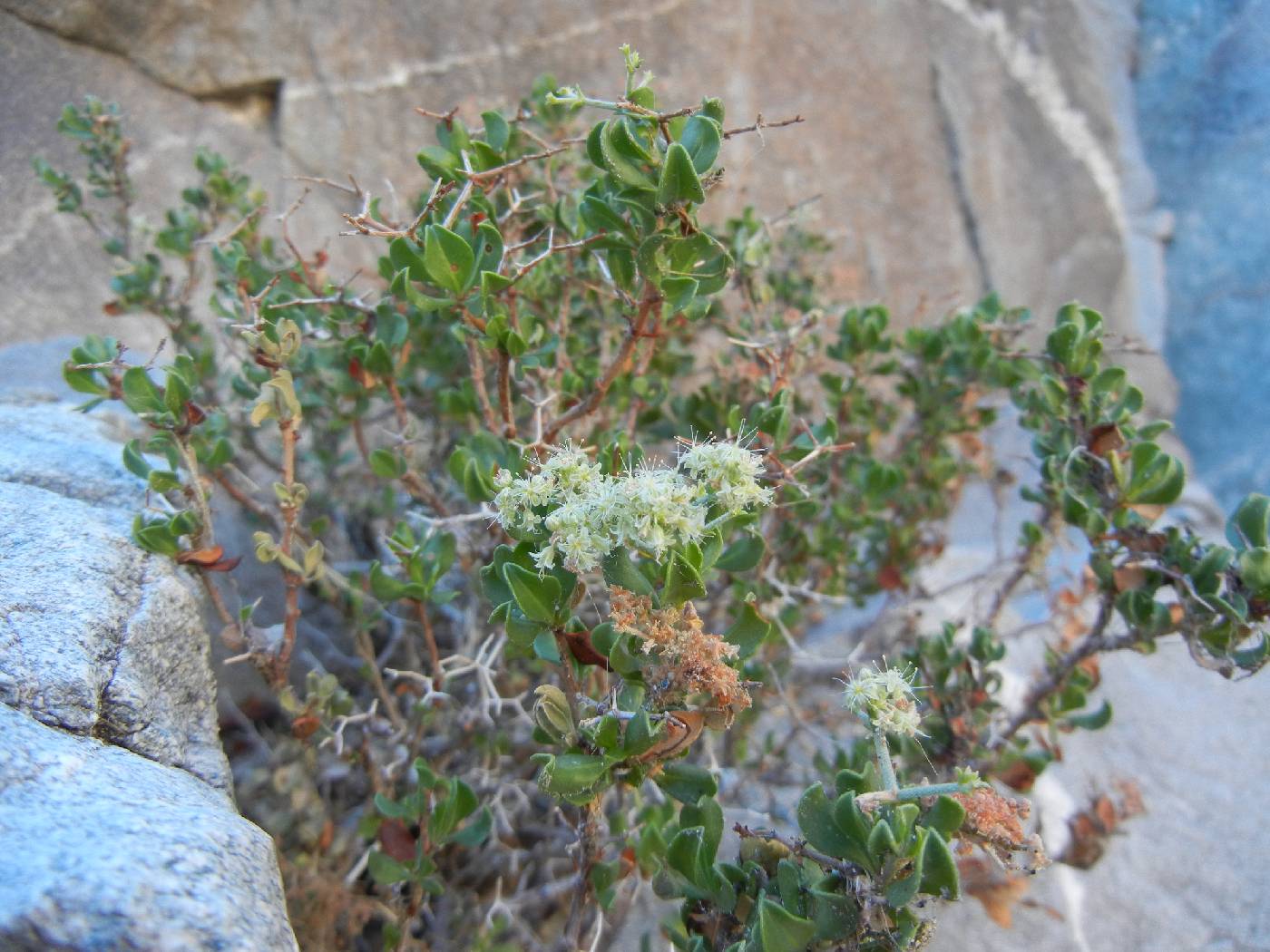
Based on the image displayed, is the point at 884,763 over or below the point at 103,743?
over

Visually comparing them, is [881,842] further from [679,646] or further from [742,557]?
[742,557]

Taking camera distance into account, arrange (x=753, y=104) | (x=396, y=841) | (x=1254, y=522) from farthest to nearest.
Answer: (x=753, y=104) < (x=396, y=841) < (x=1254, y=522)

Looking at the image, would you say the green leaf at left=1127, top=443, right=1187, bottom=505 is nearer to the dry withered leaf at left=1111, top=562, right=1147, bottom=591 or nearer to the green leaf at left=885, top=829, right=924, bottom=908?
the dry withered leaf at left=1111, top=562, right=1147, bottom=591

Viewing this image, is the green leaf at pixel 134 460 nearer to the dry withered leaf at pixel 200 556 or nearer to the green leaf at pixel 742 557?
the dry withered leaf at pixel 200 556

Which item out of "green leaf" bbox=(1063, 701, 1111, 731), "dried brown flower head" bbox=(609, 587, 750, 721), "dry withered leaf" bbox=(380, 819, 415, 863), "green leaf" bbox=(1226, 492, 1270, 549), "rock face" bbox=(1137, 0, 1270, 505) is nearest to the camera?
"dried brown flower head" bbox=(609, 587, 750, 721)

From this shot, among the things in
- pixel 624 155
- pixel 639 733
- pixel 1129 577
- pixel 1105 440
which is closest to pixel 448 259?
pixel 624 155

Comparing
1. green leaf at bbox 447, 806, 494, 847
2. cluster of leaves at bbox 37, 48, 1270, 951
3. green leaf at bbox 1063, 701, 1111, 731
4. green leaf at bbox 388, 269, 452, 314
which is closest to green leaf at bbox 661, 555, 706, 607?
cluster of leaves at bbox 37, 48, 1270, 951
